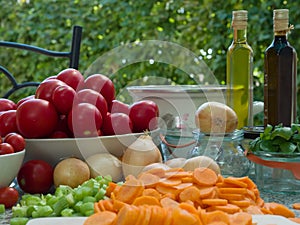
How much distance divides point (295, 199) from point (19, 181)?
0.51 m

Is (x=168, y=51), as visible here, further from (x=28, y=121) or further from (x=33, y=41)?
(x=28, y=121)

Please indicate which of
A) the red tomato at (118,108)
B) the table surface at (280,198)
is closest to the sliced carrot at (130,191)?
the table surface at (280,198)

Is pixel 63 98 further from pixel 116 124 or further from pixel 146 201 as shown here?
pixel 146 201

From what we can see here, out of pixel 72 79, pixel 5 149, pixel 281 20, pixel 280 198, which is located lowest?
pixel 280 198

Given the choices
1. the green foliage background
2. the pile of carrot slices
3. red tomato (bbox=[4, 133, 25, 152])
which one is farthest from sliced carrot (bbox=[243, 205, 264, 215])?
the green foliage background

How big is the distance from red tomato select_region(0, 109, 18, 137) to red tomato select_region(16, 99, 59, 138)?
0.11ft

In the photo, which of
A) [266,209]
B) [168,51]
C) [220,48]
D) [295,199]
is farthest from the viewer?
[220,48]

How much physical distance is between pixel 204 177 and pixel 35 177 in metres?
0.33

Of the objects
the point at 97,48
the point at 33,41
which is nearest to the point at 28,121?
the point at 97,48

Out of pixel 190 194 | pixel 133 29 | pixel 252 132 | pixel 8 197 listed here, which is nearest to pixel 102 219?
pixel 190 194

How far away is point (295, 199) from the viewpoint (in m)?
0.99

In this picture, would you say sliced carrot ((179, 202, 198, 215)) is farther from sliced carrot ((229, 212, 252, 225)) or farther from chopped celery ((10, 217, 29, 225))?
chopped celery ((10, 217, 29, 225))

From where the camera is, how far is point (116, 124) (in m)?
1.11

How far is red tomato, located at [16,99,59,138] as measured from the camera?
1.04 m
